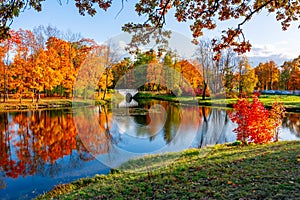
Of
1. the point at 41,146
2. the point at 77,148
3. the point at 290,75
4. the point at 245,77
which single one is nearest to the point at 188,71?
the point at 77,148

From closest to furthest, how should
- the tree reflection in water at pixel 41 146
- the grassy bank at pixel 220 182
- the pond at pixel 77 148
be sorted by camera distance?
1. the grassy bank at pixel 220 182
2. the pond at pixel 77 148
3. the tree reflection in water at pixel 41 146

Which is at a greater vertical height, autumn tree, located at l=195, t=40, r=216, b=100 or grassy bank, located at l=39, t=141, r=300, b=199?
autumn tree, located at l=195, t=40, r=216, b=100

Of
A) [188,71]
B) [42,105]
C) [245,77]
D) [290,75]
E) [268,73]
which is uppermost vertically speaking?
[268,73]

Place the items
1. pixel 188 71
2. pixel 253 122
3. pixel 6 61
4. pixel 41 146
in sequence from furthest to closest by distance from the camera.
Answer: pixel 6 61, pixel 188 71, pixel 41 146, pixel 253 122

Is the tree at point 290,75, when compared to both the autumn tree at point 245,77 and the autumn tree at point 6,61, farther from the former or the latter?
the autumn tree at point 6,61

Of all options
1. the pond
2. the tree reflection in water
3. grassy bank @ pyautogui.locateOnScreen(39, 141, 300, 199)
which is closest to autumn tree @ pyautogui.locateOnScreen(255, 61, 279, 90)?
the pond

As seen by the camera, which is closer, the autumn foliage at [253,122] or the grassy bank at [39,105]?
the autumn foliage at [253,122]

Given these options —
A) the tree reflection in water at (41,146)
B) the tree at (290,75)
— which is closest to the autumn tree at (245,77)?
the tree at (290,75)

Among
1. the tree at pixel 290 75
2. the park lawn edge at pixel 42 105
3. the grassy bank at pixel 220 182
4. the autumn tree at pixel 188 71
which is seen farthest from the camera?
the tree at pixel 290 75

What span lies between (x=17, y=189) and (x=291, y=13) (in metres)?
8.40

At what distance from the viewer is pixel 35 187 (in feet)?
23.5

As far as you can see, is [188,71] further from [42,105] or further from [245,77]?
[245,77]

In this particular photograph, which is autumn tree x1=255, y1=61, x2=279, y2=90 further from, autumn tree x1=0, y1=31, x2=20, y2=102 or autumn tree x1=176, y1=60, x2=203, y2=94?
autumn tree x1=0, y1=31, x2=20, y2=102

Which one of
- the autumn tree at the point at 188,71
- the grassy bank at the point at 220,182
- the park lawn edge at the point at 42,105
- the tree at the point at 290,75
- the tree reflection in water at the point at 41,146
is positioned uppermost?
the tree at the point at 290,75
